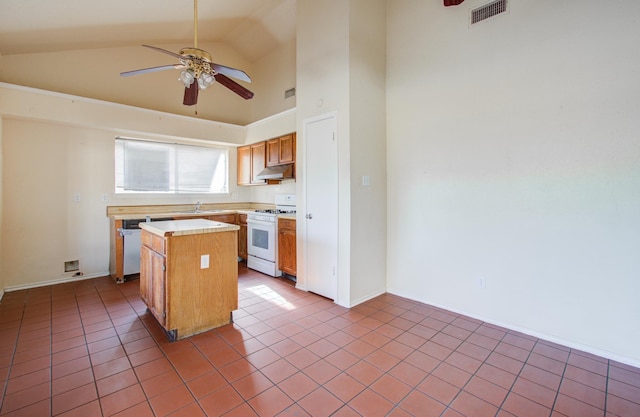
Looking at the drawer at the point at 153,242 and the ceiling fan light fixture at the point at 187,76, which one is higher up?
the ceiling fan light fixture at the point at 187,76

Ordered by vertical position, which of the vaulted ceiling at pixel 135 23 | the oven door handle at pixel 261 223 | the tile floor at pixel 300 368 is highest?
the vaulted ceiling at pixel 135 23

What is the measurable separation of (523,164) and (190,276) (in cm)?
318

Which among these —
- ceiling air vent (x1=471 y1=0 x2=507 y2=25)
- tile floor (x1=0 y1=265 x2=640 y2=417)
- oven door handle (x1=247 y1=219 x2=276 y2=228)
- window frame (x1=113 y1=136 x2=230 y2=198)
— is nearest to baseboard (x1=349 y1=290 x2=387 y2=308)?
tile floor (x1=0 y1=265 x2=640 y2=417)

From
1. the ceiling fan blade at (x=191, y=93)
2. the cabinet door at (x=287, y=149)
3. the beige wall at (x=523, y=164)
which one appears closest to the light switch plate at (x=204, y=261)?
the ceiling fan blade at (x=191, y=93)

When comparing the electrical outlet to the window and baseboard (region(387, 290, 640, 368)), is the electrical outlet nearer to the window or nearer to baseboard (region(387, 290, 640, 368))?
baseboard (region(387, 290, 640, 368))

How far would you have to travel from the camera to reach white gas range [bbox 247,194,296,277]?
4445mm

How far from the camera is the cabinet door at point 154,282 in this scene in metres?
2.58

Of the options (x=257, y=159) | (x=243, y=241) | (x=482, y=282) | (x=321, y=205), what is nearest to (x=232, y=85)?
(x=321, y=205)

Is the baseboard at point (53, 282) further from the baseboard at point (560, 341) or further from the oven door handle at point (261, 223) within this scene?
the baseboard at point (560, 341)

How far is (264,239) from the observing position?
4.64 m

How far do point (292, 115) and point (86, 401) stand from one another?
3.97 m

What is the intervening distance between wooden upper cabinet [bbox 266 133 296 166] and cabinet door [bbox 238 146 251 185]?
73 centimetres

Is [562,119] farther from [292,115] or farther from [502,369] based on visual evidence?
[292,115]

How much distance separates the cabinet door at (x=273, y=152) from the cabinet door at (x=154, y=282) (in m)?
2.52
